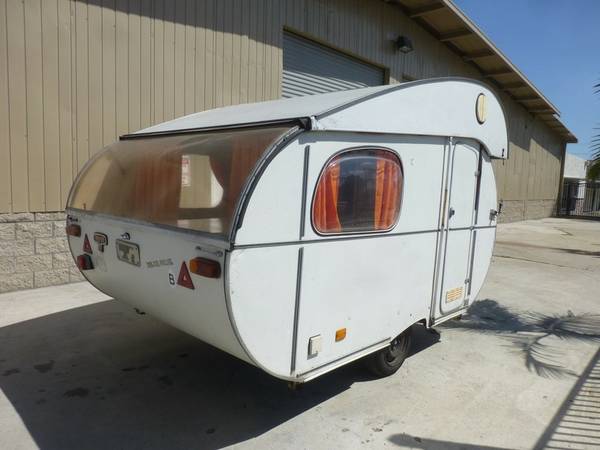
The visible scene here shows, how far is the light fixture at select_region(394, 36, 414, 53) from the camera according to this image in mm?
11602

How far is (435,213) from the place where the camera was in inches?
159

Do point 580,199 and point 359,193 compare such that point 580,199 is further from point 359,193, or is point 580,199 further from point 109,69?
point 359,193

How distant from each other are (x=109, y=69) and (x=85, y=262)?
3564 mm

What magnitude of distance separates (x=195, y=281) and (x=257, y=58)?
648 cm

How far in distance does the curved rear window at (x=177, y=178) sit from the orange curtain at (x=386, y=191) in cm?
96

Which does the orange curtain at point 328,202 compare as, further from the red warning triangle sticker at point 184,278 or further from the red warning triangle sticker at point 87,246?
the red warning triangle sticker at point 87,246

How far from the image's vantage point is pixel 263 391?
3.74 m

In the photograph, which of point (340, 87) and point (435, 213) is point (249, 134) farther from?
point (340, 87)

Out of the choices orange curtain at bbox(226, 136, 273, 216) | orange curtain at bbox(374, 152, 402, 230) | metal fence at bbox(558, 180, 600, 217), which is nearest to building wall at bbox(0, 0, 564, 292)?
orange curtain at bbox(226, 136, 273, 216)

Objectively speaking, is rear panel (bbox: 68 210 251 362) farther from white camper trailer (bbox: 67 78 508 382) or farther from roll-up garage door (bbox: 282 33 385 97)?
roll-up garage door (bbox: 282 33 385 97)

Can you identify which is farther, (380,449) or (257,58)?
(257,58)

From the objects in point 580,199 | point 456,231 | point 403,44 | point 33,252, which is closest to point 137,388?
point 456,231

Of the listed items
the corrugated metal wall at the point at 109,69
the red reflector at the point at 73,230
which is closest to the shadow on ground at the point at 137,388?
the red reflector at the point at 73,230

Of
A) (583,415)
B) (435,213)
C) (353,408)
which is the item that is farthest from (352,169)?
(583,415)
